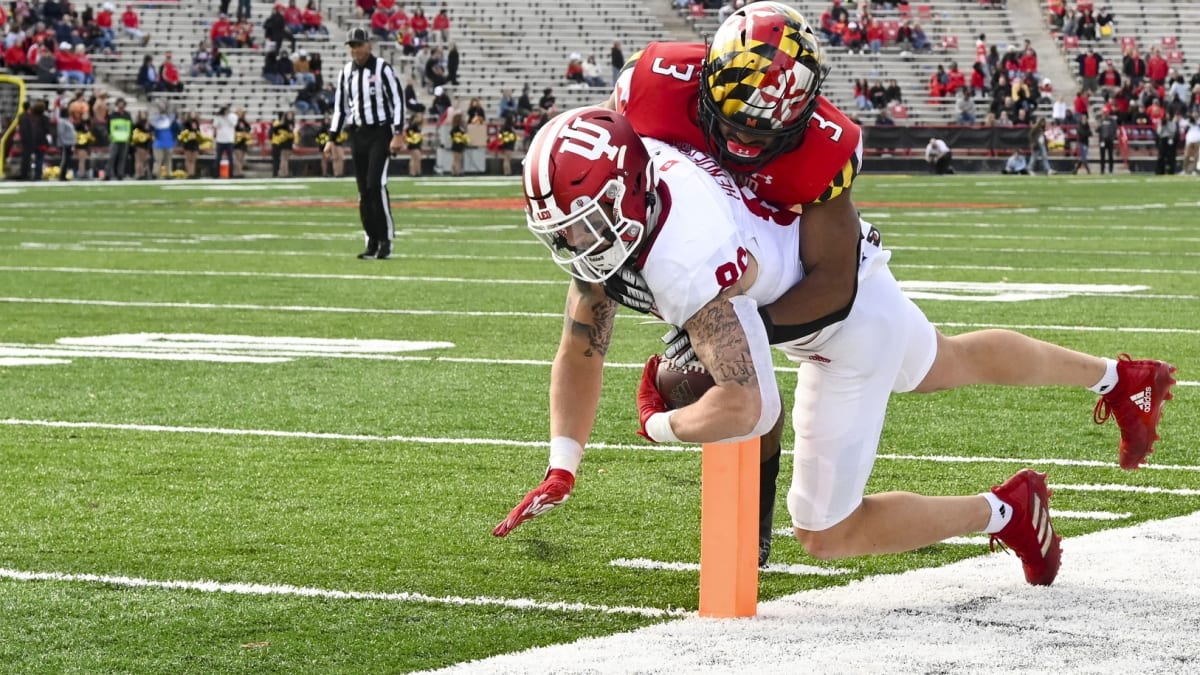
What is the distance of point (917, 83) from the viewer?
41.2 m

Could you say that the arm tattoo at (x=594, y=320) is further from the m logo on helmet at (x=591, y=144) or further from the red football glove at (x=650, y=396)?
the m logo on helmet at (x=591, y=144)

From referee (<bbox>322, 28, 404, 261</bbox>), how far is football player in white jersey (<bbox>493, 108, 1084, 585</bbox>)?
10030mm

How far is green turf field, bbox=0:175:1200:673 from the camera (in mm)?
3998

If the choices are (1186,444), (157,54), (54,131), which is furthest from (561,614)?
(157,54)

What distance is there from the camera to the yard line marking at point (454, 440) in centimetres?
596

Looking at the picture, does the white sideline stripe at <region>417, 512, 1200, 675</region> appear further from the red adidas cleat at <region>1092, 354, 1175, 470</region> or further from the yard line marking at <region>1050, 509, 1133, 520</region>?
the yard line marking at <region>1050, 509, 1133, 520</region>

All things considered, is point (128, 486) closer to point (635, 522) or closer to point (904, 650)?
point (635, 522)

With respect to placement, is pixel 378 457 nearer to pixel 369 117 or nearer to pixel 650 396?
pixel 650 396

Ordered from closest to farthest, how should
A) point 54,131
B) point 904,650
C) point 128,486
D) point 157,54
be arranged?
1. point 904,650
2. point 128,486
3. point 54,131
4. point 157,54

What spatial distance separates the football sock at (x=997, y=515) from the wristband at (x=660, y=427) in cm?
89

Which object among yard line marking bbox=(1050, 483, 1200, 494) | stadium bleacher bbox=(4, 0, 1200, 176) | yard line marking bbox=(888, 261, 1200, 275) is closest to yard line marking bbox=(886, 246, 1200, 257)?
yard line marking bbox=(888, 261, 1200, 275)

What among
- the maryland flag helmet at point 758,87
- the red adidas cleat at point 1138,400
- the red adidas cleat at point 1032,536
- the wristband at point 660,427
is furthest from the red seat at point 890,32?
the wristband at point 660,427

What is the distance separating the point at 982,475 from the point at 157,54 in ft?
112

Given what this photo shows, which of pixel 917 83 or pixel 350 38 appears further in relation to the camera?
pixel 917 83
